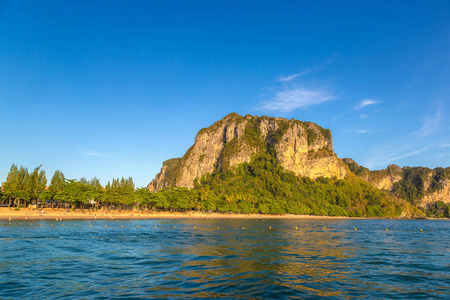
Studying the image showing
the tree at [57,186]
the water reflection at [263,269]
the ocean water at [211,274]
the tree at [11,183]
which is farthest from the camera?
the tree at [57,186]

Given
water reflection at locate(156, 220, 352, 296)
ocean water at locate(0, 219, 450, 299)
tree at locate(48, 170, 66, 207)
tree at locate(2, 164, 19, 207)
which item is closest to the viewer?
ocean water at locate(0, 219, 450, 299)

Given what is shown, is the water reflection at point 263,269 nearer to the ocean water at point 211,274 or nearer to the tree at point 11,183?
the ocean water at point 211,274

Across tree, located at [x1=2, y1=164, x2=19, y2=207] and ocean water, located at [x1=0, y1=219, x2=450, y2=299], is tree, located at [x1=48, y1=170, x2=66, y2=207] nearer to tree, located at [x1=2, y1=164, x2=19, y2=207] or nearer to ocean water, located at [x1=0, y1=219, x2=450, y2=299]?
tree, located at [x1=2, y1=164, x2=19, y2=207]

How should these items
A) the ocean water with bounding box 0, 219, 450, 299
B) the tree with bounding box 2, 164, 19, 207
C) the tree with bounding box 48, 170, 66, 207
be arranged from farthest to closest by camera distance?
the tree with bounding box 48, 170, 66, 207 < the tree with bounding box 2, 164, 19, 207 < the ocean water with bounding box 0, 219, 450, 299

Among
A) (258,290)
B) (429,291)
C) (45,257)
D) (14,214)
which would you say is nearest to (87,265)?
(45,257)

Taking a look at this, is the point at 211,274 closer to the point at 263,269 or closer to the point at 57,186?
the point at 263,269

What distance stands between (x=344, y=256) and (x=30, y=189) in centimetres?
11489

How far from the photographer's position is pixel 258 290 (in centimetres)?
1566

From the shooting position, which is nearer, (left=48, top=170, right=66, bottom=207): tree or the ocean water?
the ocean water

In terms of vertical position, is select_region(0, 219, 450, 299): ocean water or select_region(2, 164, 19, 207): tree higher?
select_region(2, 164, 19, 207): tree

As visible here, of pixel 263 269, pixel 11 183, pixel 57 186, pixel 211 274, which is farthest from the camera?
pixel 57 186

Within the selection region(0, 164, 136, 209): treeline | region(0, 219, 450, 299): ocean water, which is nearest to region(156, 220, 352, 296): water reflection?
region(0, 219, 450, 299): ocean water

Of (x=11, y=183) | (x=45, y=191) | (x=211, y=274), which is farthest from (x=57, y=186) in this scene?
(x=211, y=274)

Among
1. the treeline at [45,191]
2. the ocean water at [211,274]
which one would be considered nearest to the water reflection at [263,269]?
the ocean water at [211,274]
